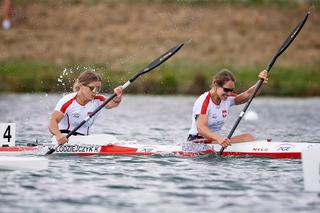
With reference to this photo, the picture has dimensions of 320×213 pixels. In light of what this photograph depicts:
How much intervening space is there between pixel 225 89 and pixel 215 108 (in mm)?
470

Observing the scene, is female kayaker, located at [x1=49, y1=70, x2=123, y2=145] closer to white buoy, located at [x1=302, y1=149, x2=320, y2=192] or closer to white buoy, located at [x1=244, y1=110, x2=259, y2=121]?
white buoy, located at [x1=302, y1=149, x2=320, y2=192]

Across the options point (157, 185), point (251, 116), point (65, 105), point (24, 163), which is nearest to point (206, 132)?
point (65, 105)

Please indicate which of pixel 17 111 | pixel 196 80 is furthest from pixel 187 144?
pixel 196 80

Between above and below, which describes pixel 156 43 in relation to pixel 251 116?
above

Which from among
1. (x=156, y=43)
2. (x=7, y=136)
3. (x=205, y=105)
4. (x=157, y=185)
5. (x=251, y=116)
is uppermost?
(x=156, y=43)

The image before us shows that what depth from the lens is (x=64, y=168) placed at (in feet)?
49.5

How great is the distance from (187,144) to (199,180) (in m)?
2.50

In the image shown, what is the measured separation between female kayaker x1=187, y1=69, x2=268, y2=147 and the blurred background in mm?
19008

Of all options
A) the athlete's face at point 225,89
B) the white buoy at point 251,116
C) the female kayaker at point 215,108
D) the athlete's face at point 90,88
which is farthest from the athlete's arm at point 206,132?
the white buoy at point 251,116

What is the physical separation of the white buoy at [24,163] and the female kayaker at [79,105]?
173cm

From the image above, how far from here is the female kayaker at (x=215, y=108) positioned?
16219 millimetres

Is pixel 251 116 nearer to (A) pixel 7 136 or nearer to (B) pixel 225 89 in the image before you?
(B) pixel 225 89

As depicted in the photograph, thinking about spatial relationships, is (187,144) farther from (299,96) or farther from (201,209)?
(299,96)

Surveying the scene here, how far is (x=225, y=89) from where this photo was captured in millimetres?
16266
